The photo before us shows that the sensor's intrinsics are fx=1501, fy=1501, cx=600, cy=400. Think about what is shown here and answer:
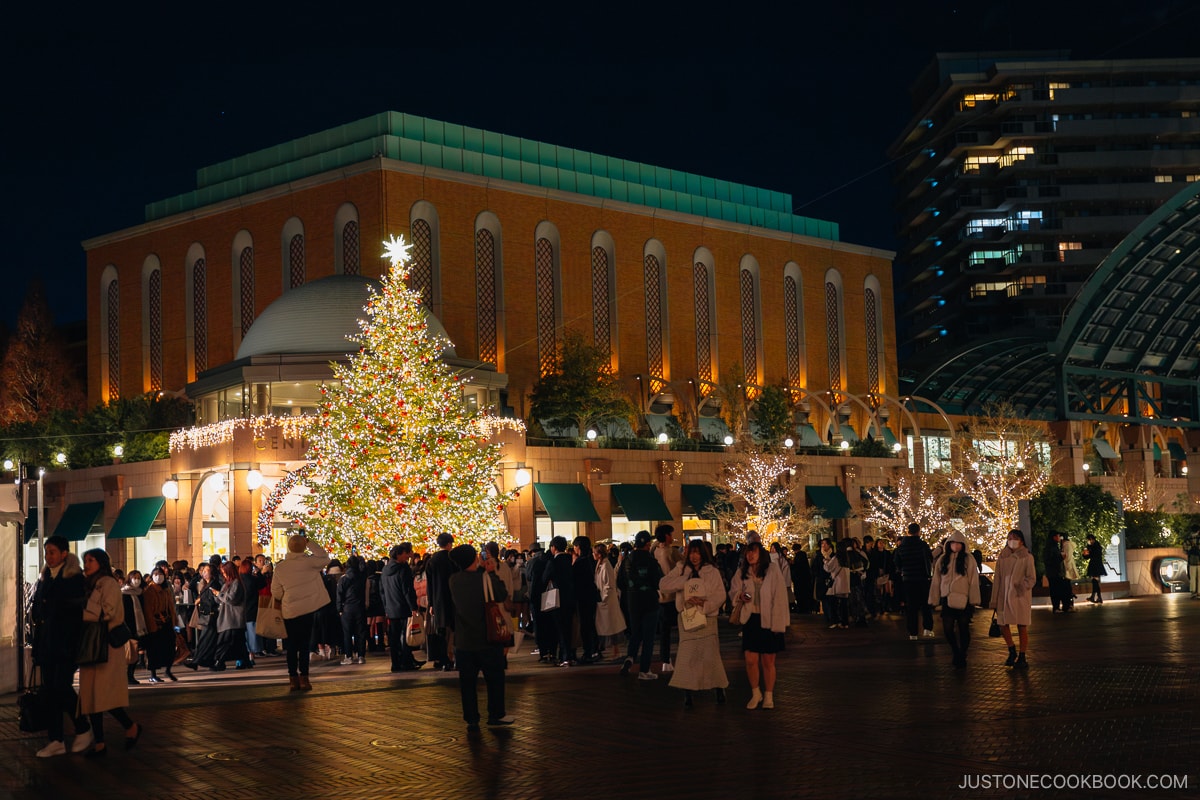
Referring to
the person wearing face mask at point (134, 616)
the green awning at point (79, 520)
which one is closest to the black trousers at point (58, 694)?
the person wearing face mask at point (134, 616)

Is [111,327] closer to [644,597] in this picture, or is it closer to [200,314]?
[200,314]

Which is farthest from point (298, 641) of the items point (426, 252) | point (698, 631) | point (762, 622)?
point (426, 252)

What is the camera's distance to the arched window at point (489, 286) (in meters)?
50.8

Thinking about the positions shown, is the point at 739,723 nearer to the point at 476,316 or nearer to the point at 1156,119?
the point at 476,316

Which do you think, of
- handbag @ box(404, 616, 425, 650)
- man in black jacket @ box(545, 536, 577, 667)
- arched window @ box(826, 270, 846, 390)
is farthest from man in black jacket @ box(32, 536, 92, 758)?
arched window @ box(826, 270, 846, 390)

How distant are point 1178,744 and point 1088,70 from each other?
86.8 m

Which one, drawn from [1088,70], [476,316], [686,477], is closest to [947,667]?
[686,477]

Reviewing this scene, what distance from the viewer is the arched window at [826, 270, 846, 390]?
6312 centimetres

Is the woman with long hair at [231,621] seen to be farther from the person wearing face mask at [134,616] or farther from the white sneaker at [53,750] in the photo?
the white sneaker at [53,750]

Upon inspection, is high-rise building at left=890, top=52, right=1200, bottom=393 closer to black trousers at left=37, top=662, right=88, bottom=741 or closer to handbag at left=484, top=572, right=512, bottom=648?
handbag at left=484, top=572, right=512, bottom=648

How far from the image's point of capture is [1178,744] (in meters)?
10.4

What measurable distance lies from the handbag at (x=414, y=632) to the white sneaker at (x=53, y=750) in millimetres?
6869

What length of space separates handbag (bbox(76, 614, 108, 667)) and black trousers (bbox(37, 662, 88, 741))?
185 millimetres

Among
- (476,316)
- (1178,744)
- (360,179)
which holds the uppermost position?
(360,179)
